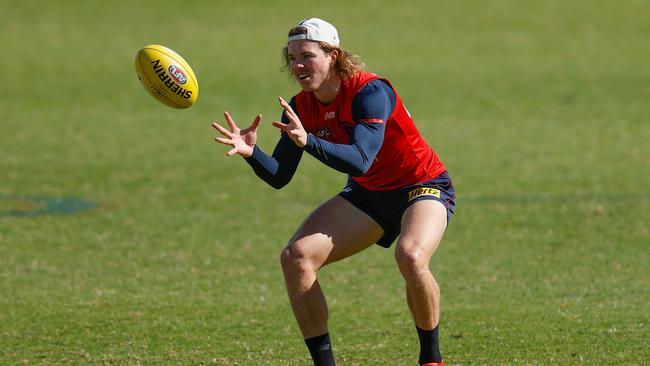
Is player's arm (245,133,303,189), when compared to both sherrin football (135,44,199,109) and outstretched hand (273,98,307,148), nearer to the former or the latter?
outstretched hand (273,98,307,148)

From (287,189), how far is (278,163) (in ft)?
26.3

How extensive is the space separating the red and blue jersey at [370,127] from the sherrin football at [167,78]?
0.78m

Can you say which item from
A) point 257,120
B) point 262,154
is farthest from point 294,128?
point 262,154

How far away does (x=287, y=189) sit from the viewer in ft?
49.5

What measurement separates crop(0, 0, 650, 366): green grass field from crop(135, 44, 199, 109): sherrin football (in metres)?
1.79

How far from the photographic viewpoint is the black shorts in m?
7.05

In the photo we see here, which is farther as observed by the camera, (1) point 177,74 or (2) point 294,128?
(1) point 177,74

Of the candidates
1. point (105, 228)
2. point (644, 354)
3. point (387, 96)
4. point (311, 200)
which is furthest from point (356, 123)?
point (311, 200)

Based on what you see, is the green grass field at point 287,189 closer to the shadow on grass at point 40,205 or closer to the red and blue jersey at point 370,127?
the shadow on grass at point 40,205

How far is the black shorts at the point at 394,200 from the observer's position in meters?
7.05

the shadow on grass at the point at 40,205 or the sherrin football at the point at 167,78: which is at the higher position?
the sherrin football at the point at 167,78

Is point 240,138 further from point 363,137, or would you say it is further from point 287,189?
point 287,189

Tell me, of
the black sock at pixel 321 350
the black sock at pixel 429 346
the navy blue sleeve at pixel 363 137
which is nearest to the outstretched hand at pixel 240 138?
the navy blue sleeve at pixel 363 137

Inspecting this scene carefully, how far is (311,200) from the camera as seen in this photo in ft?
46.9
